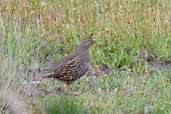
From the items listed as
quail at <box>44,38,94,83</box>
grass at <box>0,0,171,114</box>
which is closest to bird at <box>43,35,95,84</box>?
quail at <box>44,38,94,83</box>

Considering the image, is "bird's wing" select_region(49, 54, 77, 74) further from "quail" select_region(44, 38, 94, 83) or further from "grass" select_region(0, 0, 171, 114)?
"grass" select_region(0, 0, 171, 114)

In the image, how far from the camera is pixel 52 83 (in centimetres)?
852

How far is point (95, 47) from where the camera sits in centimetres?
975

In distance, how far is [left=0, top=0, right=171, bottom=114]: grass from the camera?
23.2ft

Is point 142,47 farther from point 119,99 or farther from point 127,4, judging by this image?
point 119,99

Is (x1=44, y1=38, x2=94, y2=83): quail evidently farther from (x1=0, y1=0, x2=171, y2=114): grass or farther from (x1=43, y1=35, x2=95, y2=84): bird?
(x1=0, y1=0, x2=171, y2=114): grass

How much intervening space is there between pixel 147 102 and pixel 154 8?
3079 millimetres

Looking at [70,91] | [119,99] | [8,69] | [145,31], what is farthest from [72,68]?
[145,31]

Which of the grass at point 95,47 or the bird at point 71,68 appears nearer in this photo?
the grass at point 95,47

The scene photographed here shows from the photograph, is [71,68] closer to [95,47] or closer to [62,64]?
[62,64]

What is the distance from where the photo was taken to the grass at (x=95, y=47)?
278 inches

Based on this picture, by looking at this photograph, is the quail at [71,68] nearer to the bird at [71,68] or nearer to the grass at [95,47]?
the bird at [71,68]

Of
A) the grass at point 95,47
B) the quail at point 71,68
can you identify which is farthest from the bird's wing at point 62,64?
the grass at point 95,47

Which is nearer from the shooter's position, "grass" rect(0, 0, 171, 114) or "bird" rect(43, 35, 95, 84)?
"grass" rect(0, 0, 171, 114)
